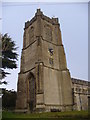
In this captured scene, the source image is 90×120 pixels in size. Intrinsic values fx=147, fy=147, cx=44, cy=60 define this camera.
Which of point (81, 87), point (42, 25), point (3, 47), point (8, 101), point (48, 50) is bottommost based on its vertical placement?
point (8, 101)

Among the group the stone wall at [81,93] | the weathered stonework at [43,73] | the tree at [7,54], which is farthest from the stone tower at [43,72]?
the tree at [7,54]

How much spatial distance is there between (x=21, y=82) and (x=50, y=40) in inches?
400

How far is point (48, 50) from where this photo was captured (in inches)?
1113

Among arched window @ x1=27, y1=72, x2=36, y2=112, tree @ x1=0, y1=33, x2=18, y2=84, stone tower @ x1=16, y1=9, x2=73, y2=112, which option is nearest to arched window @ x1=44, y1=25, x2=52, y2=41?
stone tower @ x1=16, y1=9, x2=73, y2=112

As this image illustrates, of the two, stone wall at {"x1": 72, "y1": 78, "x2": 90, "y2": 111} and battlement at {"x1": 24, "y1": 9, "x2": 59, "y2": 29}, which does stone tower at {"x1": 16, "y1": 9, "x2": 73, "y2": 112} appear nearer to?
battlement at {"x1": 24, "y1": 9, "x2": 59, "y2": 29}

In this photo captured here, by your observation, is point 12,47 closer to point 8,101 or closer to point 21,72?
point 21,72

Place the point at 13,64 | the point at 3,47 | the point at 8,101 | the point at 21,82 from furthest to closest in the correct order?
the point at 8,101, the point at 21,82, the point at 13,64, the point at 3,47

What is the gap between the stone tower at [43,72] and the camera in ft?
76.9

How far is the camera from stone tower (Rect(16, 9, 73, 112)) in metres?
23.4

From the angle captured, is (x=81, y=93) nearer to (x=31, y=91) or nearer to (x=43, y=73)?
(x=31, y=91)

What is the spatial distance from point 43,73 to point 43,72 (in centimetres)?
19

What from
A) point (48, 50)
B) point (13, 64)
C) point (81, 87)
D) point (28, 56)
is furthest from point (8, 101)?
point (13, 64)

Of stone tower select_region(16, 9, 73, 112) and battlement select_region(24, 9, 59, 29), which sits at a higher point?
battlement select_region(24, 9, 59, 29)

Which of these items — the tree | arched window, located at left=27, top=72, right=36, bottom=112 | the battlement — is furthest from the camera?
the battlement
